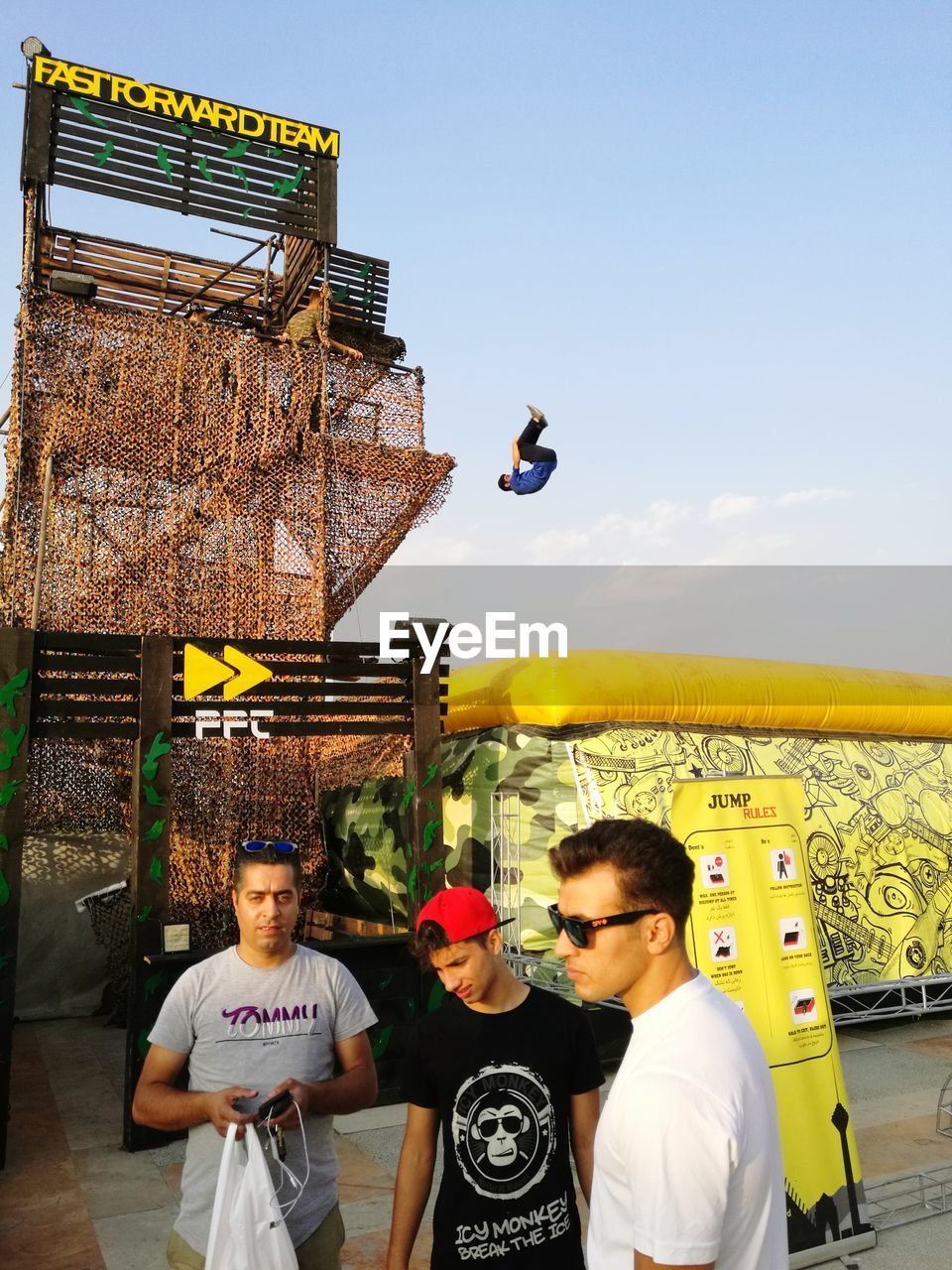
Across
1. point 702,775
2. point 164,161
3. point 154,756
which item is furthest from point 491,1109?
point 164,161

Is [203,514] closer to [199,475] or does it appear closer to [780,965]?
[199,475]

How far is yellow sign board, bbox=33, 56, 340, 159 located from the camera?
971 centimetres

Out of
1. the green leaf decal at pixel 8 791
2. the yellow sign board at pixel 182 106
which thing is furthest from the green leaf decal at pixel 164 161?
the green leaf decal at pixel 8 791

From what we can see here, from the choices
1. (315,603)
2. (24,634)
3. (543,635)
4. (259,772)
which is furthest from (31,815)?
(543,635)

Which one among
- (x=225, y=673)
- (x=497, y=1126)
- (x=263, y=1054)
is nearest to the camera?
(x=497, y=1126)

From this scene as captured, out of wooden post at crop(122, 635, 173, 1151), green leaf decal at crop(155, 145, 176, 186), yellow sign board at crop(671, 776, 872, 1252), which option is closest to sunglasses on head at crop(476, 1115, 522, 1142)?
yellow sign board at crop(671, 776, 872, 1252)

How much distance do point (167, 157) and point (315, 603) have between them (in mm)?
4938

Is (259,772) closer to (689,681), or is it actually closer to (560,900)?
(689,681)

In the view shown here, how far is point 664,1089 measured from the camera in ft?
5.31

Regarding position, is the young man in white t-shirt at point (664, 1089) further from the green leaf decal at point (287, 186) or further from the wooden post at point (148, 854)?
the green leaf decal at point (287, 186)

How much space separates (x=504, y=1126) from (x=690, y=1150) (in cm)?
113

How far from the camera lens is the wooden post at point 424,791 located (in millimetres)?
7270

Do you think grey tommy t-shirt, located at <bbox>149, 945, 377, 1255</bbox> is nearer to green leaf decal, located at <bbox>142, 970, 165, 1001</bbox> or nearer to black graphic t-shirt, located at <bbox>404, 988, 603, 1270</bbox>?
black graphic t-shirt, located at <bbox>404, 988, 603, 1270</bbox>

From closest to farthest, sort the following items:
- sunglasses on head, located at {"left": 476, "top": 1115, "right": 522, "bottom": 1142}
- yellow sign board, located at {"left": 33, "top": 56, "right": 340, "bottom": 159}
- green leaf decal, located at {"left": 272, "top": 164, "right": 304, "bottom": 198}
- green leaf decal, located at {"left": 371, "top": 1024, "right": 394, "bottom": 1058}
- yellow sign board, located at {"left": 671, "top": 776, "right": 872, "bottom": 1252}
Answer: sunglasses on head, located at {"left": 476, "top": 1115, "right": 522, "bottom": 1142}
yellow sign board, located at {"left": 671, "top": 776, "right": 872, "bottom": 1252}
green leaf decal, located at {"left": 371, "top": 1024, "right": 394, "bottom": 1058}
yellow sign board, located at {"left": 33, "top": 56, "right": 340, "bottom": 159}
green leaf decal, located at {"left": 272, "top": 164, "right": 304, "bottom": 198}
